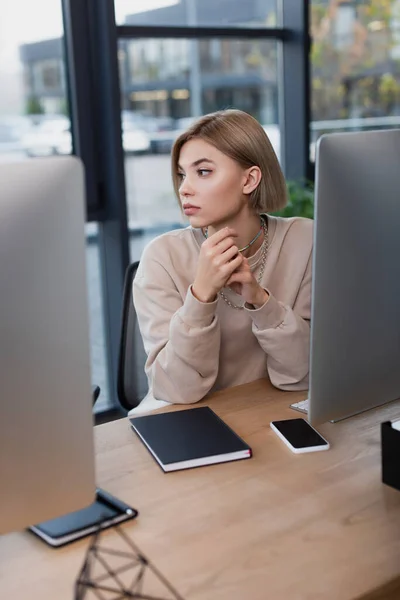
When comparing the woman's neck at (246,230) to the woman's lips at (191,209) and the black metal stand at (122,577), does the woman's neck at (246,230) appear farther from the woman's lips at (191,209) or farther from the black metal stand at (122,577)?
the black metal stand at (122,577)

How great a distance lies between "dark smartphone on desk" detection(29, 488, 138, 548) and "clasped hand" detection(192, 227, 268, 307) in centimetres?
51

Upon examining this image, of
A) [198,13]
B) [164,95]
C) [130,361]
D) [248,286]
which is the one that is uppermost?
[198,13]

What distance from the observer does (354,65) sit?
373cm

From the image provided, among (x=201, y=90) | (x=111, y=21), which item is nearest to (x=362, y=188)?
(x=111, y=21)

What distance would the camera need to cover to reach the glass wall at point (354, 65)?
3.58 metres

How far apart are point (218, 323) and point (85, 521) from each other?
1.99 feet

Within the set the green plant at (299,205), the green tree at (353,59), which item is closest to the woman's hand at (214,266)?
the green plant at (299,205)

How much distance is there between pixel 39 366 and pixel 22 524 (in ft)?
0.62

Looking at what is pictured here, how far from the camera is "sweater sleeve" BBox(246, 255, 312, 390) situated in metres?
1.57

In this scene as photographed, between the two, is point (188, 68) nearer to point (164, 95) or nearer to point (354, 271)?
point (164, 95)

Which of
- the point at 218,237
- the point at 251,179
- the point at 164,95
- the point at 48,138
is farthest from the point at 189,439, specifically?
the point at 164,95

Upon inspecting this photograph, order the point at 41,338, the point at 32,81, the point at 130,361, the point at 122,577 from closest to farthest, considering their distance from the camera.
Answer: the point at 41,338, the point at 122,577, the point at 130,361, the point at 32,81

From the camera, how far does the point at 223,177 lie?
167 cm

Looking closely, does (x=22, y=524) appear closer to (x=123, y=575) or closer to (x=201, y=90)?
(x=123, y=575)
